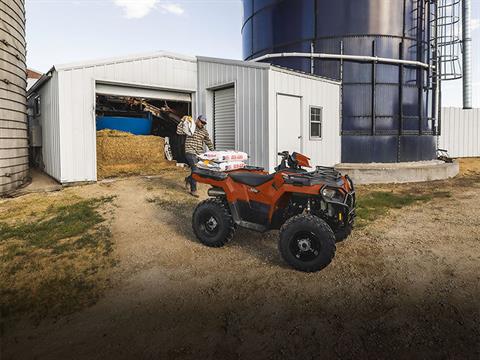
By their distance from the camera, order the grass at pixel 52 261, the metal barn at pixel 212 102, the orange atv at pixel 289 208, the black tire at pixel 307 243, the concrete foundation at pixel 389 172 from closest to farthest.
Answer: the grass at pixel 52 261
the black tire at pixel 307 243
the orange atv at pixel 289 208
the metal barn at pixel 212 102
the concrete foundation at pixel 389 172

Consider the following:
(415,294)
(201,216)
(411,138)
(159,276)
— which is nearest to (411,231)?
(415,294)

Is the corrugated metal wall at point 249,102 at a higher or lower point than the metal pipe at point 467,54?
lower

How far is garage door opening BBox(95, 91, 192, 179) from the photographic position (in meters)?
11.9

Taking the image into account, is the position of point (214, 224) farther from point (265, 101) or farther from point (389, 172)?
point (389, 172)

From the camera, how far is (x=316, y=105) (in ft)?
36.8

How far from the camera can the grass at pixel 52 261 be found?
3.45m

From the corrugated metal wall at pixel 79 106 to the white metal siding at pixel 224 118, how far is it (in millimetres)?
2307

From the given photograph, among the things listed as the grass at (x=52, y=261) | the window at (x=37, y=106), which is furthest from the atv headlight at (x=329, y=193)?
the window at (x=37, y=106)

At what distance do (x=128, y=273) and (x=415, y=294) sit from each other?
3.36 meters

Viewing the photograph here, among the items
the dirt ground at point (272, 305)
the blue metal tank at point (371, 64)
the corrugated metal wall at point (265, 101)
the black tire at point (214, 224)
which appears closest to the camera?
the dirt ground at point (272, 305)

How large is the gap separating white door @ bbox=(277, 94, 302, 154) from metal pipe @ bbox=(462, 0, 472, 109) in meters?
15.2

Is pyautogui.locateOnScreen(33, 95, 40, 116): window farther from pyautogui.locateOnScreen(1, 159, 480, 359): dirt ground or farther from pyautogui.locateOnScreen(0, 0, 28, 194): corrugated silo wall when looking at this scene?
pyautogui.locateOnScreen(1, 159, 480, 359): dirt ground

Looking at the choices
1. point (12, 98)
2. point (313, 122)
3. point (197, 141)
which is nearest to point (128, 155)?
point (12, 98)

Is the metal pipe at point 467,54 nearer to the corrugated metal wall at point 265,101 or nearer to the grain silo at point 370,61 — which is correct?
the grain silo at point 370,61
